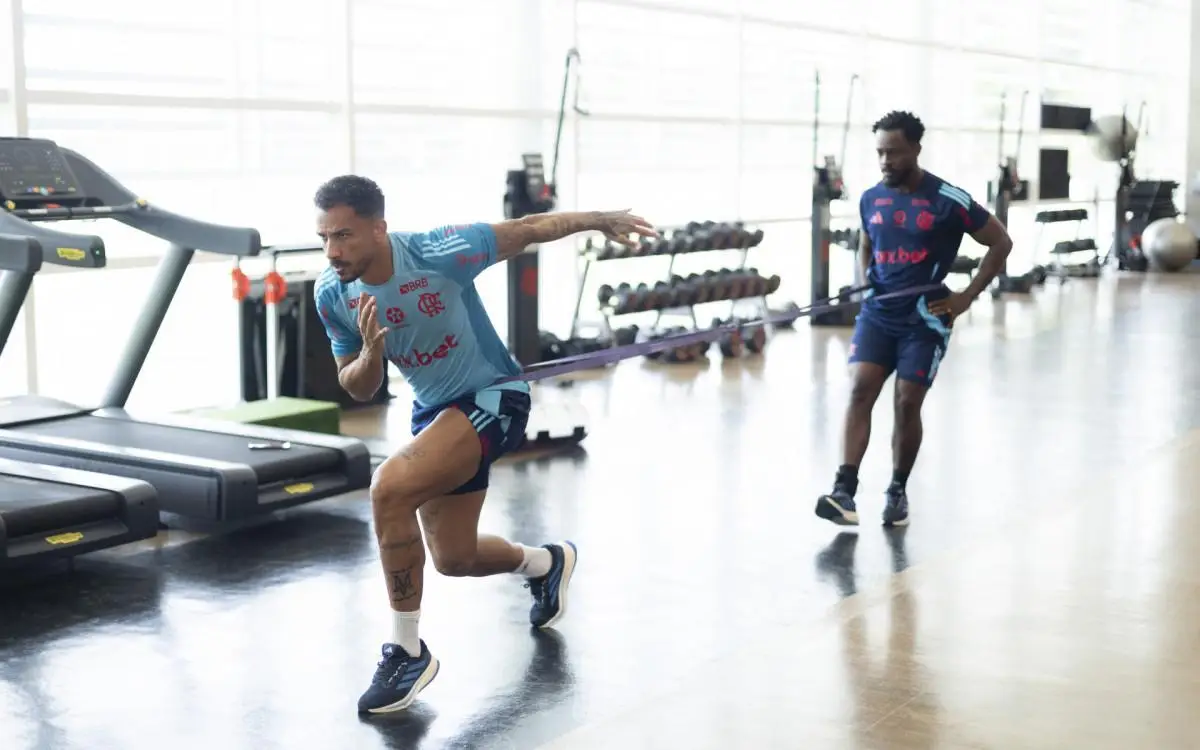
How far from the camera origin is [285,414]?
6.58 meters

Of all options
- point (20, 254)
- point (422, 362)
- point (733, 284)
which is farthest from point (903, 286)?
point (733, 284)

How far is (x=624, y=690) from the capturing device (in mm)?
3727

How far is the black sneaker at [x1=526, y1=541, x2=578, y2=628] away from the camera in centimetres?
424

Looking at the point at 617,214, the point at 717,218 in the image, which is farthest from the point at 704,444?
the point at 717,218

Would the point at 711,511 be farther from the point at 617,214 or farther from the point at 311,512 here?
the point at 617,214

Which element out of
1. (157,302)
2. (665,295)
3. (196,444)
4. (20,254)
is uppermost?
(20,254)

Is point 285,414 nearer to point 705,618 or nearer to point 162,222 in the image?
point 162,222

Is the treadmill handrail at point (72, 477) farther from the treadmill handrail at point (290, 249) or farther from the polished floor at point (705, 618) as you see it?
the treadmill handrail at point (290, 249)

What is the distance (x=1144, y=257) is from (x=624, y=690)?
15319mm

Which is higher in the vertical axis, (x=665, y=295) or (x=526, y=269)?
(x=526, y=269)

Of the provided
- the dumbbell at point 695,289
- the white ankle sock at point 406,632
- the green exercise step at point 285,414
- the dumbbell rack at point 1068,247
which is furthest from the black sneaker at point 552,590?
the dumbbell rack at point 1068,247

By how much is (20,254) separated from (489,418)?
171 centimetres

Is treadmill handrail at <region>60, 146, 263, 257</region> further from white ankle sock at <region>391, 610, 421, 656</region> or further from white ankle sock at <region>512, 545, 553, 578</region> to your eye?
white ankle sock at <region>391, 610, 421, 656</region>

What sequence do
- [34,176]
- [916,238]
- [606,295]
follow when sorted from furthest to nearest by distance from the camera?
[606,295]
[34,176]
[916,238]
